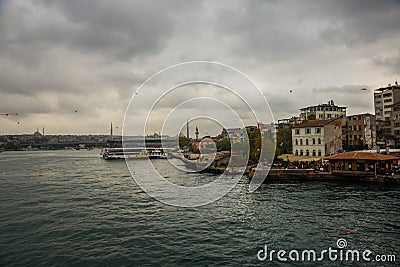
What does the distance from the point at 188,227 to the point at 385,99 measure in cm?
7650

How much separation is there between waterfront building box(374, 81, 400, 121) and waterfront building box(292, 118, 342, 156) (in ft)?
120

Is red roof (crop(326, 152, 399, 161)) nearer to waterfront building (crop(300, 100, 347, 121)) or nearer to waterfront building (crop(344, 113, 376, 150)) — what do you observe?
waterfront building (crop(344, 113, 376, 150))

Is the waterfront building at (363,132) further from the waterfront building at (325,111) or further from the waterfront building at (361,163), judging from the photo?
the waterfront building at (325,111)

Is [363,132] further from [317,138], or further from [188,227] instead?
[188,227]

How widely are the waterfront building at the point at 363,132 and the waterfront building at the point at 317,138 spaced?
456cm

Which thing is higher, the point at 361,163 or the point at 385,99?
the point at 385,99

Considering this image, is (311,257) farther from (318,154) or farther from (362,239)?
(318,154)

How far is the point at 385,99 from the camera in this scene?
74250 millimetres

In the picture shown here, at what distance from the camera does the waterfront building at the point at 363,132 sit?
1788 inches

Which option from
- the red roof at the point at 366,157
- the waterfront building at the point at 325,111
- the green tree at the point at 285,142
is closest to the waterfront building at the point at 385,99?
the waterfront building at the point at 325,111

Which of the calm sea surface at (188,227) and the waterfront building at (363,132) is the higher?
the waterfront building at (363,132)

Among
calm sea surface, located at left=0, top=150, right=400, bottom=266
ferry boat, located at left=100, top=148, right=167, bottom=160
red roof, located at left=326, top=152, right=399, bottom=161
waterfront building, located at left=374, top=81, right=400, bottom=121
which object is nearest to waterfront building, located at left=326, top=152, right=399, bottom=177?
red roof, located at left=326, top=152, right=399, bottom=161

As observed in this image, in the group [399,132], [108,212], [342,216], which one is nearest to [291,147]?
[399,132]

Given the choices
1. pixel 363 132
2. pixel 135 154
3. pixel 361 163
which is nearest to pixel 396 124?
pixel 363 132
